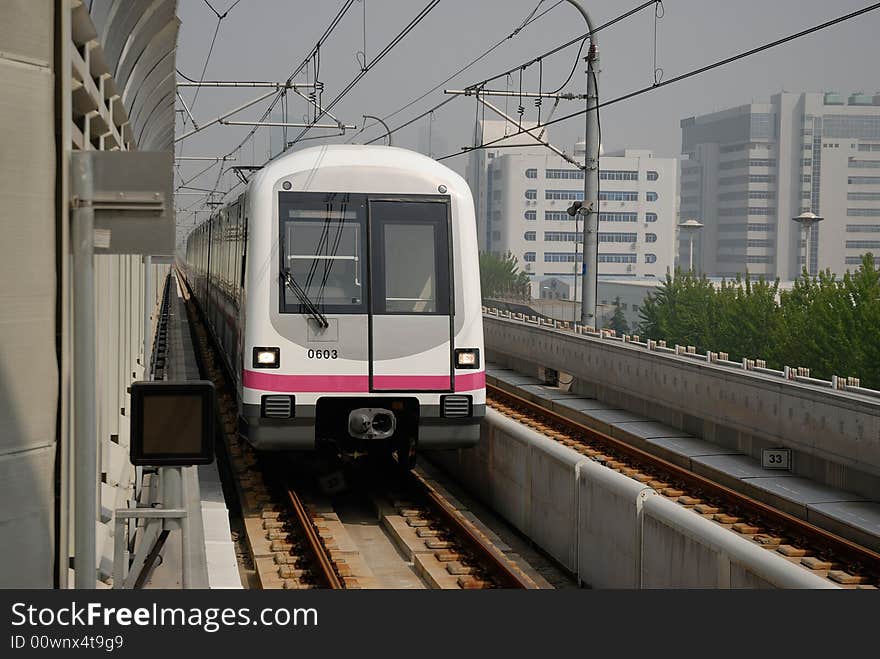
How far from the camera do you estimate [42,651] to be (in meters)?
4.07

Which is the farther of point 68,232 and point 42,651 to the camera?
point 68,232

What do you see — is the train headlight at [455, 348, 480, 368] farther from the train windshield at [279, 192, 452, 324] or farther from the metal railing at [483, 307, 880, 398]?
the metal railing at [483, 307, 880, 398]

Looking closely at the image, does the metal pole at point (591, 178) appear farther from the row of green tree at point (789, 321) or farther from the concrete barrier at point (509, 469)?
the row of green tree at point (789, 321)

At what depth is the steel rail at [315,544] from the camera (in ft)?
29.7

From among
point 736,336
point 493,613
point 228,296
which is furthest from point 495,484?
point 736,336

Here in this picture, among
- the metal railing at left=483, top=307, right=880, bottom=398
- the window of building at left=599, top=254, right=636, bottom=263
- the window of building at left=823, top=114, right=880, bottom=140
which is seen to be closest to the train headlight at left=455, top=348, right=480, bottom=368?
the metal railing at left=483, top=307, right=880, bottom=398

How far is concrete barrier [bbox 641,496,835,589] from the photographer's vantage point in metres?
6.39

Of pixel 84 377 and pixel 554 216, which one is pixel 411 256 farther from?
pixel 554 216

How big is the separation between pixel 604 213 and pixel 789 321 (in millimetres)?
97690

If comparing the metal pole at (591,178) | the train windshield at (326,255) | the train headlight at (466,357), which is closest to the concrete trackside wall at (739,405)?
the metal pole at (591,178)

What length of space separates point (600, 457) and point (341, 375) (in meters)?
5.20

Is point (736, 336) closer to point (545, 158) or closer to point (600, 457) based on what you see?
point (600, 457)

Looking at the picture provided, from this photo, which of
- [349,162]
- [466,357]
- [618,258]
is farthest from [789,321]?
[618,258]

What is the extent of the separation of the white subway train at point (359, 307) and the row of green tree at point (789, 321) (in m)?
27.6
